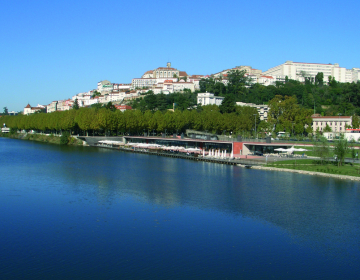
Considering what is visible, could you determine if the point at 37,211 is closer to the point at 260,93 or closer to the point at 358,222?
the point at 358,222

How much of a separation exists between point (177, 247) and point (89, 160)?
26.3 meters

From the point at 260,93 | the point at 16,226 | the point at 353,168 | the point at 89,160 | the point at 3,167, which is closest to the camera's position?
the point at 16,226

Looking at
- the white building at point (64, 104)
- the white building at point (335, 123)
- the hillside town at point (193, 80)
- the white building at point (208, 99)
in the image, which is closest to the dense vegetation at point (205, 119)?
the white building at point (335, 123)

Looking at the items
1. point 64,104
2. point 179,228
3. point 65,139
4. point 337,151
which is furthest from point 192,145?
point 64,104

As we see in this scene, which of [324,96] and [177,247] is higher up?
[324,96]

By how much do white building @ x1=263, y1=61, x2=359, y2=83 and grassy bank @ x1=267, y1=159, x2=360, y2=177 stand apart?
87846mm

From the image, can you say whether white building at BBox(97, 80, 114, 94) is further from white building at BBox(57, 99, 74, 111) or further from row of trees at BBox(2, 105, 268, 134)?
row of trees at BBox(2, 105, 268, 134)

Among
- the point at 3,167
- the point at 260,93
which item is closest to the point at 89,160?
the point at 3,167

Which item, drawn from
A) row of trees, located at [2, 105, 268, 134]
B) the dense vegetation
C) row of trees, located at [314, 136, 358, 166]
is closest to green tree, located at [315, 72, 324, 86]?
the dense vegetation

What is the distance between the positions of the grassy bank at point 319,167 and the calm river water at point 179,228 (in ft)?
8.08

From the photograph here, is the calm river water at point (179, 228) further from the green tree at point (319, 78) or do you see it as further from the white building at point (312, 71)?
the white building at point (312, 71)

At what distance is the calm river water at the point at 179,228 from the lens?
12500 mm

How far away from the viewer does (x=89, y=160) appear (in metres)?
38.8

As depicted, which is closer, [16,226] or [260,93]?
[16,226]
